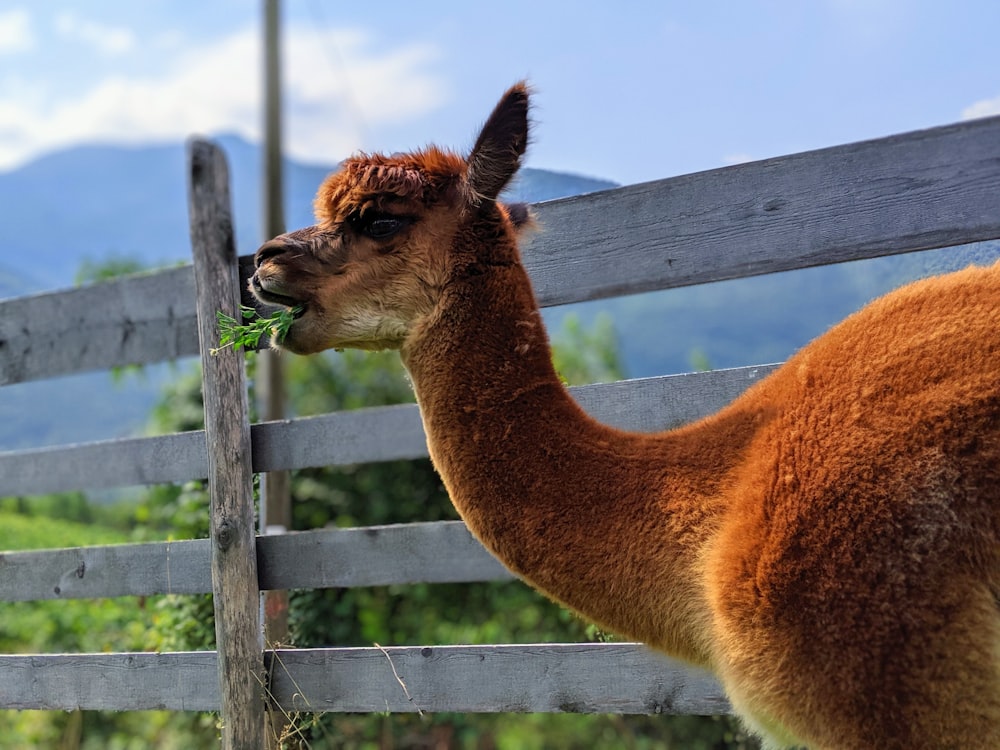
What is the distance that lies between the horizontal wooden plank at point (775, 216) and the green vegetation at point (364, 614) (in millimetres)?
2207

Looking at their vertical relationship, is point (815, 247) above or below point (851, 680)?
above

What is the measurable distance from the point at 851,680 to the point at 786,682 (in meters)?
0.15

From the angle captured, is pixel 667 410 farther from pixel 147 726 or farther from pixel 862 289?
pixel 147 726

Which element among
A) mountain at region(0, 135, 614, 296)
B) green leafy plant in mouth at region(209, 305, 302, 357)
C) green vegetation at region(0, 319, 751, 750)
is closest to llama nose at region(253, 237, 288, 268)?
green leafy plant in mouth at region(209, 305, 302, 357)

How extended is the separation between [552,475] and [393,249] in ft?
3.03

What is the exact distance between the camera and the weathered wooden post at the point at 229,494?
3750 mm

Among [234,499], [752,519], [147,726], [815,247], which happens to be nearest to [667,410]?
[815,247]

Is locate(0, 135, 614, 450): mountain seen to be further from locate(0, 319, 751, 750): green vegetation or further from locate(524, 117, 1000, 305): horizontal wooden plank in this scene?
locate(0, 319, 751, 750): green vegetation

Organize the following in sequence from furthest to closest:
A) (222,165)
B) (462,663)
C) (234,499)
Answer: (222,165)
(234,499)
(462,663)

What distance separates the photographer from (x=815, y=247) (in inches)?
114

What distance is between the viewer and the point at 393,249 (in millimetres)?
2920

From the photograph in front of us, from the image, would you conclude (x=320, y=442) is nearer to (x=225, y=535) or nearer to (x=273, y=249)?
(x=225, y=535)

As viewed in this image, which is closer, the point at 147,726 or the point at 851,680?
the point at 851,680

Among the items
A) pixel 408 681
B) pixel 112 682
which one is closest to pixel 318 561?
pixel 408 681
